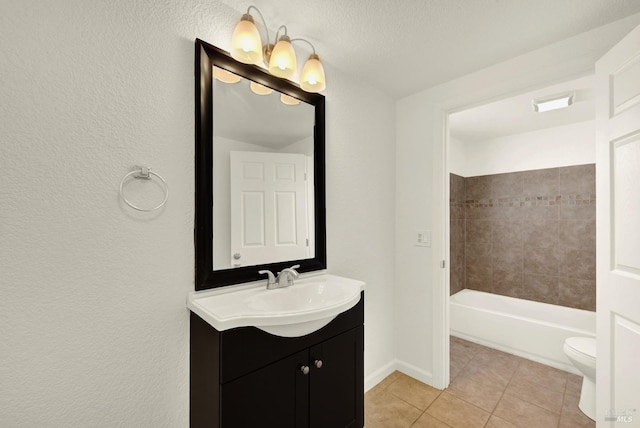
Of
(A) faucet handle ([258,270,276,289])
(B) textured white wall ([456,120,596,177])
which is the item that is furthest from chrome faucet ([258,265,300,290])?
(B) textured white wall ([456,120,596,177])

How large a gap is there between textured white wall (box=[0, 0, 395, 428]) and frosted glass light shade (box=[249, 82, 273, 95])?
0.20m

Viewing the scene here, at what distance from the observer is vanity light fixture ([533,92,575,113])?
82.3 inches

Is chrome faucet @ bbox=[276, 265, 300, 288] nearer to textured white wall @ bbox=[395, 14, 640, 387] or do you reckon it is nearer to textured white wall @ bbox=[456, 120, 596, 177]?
textured white wall @ bbox=[395, 14, 640, 387]

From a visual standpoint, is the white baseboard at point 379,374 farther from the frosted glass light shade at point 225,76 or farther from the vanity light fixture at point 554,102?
the vanity light fixture at point 554,102

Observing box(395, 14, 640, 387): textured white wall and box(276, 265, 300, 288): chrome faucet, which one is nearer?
box(276, 265, 300, 288): chrome faucet

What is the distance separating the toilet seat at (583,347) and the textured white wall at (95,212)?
7.55 ft

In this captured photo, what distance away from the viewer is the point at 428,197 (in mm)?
2031

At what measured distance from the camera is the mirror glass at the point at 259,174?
126 cm

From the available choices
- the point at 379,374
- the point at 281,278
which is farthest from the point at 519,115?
the point at 281,278

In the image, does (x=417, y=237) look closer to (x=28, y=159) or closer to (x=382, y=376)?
(x=382, y=376)

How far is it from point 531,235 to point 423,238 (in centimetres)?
191

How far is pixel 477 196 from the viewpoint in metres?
3.52

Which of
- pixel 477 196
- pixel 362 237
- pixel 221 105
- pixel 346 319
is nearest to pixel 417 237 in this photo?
pixel 362 237

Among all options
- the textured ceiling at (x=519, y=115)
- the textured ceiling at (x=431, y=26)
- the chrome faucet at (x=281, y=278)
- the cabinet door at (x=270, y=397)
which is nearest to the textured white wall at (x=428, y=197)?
the textured ceiling at (x=431, y=26)
